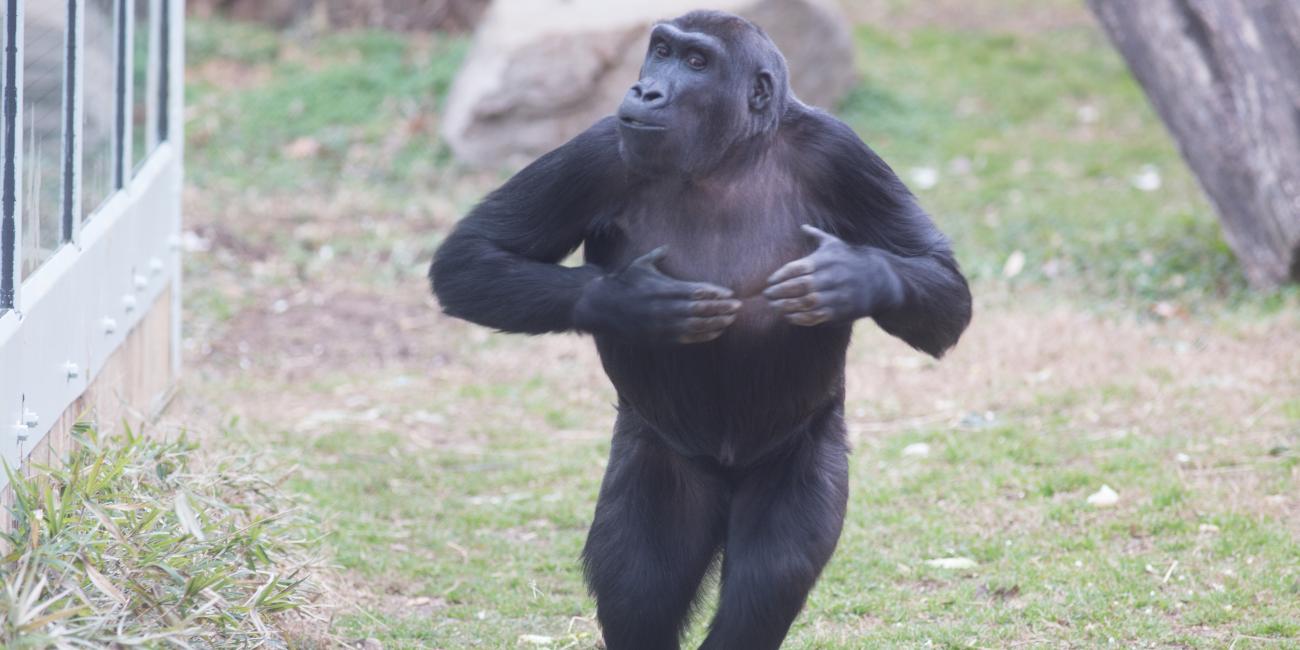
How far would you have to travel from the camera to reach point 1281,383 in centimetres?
669

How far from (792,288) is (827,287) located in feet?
0.26

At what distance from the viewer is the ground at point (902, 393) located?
4969mm

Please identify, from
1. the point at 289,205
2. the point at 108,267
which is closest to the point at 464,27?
the point at 289,205

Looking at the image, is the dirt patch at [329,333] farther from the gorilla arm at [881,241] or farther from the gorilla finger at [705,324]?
the gorilla finger at [705,324]

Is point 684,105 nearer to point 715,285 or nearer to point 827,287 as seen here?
point 715,285

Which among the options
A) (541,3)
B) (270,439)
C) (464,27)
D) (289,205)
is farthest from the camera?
(464,27)

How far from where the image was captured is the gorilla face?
360 cm

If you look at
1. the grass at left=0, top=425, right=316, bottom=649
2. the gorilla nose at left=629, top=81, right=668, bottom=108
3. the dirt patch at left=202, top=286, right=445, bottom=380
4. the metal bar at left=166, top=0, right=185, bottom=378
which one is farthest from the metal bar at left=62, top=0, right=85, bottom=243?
the dirt patch at left=202, top=286, right=445, bottom=380

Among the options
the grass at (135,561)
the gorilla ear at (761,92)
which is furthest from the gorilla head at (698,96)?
the grass at (135,561)

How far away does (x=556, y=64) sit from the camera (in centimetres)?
1128

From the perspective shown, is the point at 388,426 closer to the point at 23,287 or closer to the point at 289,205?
the point at 23,287

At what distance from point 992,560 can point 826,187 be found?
189 cm

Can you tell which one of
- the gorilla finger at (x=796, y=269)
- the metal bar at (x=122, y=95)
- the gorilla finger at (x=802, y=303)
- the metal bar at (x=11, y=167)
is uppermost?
the gorilla finger at (x=796, y=269)

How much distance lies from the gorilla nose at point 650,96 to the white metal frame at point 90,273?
172 centimetres
